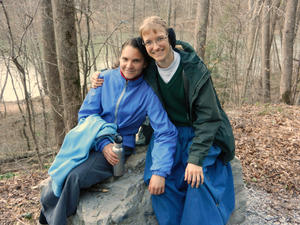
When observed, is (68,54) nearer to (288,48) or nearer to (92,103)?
(92,103)

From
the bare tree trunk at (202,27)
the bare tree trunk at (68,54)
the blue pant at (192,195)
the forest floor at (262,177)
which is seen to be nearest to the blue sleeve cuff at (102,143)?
the blue pant at (192,195)

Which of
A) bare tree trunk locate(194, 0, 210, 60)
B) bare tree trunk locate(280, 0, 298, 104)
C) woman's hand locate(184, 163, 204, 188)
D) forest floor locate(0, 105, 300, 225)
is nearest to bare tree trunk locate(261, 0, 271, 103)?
bare tree trunk locate(280, 0, 298, 104)

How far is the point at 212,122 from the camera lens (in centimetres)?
218

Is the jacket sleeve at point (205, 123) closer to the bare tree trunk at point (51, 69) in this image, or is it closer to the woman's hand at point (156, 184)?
the woman's hand at point (156, 184)

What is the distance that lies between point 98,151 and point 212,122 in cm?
107

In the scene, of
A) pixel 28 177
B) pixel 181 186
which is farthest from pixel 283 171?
pixel 28 177

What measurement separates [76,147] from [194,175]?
1.04 metres

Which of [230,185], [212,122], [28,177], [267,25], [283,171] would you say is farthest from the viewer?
[267,25]

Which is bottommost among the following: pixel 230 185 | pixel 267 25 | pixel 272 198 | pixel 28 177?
pixel 28 177

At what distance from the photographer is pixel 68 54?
397 centimetres

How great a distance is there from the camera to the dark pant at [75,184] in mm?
2135

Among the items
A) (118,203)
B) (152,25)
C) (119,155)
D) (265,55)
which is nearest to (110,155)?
(119,155)

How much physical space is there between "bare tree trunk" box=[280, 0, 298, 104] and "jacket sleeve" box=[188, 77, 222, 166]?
7.29 meters

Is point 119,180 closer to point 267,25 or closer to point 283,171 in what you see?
point 283,171
